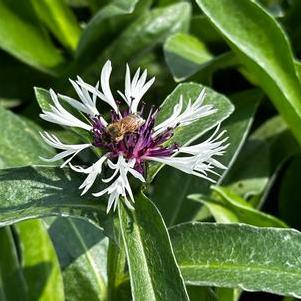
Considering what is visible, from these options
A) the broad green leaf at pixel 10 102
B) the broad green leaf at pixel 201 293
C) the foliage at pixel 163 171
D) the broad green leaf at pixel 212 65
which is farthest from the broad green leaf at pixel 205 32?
the broad green leaf at pixel 201 293

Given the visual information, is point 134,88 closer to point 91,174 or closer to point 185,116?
point 185,116

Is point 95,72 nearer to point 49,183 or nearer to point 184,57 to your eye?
point 184,57

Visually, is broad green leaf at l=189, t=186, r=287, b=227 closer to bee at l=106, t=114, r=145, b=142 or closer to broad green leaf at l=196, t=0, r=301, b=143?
broad green leaf at l=196, t=0, r=301, b=143

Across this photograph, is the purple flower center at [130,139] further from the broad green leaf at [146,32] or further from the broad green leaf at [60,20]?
the broad green leaf at [60,20]

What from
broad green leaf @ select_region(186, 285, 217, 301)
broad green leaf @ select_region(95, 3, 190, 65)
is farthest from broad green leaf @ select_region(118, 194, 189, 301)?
broad green leaf @ select_region(95, 3, 190, 65)

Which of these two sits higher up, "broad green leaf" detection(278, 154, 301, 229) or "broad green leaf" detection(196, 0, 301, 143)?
"broad green leaf" detection(196, 0, 301, 143)

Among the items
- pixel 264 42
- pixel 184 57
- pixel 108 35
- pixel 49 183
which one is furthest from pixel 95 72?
pixel 49 183
